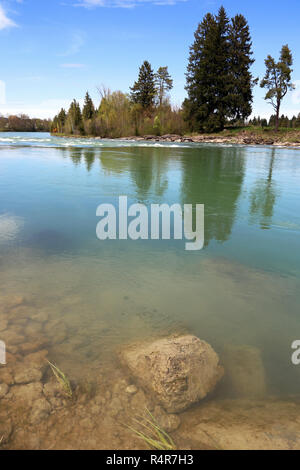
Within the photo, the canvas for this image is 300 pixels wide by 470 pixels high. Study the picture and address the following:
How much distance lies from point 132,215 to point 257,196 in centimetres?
370

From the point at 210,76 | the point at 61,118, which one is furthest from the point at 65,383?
the point at 61,118

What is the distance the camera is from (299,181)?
9648 mm

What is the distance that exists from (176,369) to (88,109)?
6965 centimetres

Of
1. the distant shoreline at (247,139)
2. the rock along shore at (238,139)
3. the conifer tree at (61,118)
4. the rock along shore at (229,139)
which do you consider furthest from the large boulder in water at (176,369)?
the conifer tree at (61,118)

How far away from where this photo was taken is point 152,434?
166 cm

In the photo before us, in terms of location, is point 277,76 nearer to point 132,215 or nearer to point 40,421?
point 132,215

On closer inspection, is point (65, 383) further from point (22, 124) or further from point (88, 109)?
point (22, 124)

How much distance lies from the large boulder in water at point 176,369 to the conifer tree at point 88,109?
6844 cm

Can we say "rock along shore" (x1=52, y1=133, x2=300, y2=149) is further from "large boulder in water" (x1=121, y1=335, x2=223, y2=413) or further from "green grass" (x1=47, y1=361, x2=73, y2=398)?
"green grass" (x1=47, y1=361, x2=73, y2=398)

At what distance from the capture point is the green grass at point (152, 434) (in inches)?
61.2

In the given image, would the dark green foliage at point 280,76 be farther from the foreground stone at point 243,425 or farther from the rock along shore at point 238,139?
the foreground stone at point 243,425

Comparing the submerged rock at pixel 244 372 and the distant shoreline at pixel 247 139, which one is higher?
the distant shoreline at pixel 247 139

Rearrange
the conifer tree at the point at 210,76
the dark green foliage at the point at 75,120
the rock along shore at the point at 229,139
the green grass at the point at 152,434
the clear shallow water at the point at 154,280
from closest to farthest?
the green grass at the point at 152,434 → the clear shallow water at the point at 154,280 → the rock along shore at the point at 229,139 → the conifer tree at the point at 210,76 → the dark green foliage at the point at 75,120

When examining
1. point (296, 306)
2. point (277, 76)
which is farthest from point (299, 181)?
point (277, 76)
